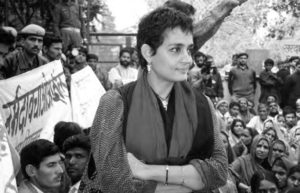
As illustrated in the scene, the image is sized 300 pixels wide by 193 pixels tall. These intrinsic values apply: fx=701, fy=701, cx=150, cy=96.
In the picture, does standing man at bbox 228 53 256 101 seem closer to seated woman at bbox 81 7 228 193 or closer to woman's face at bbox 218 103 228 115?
woman's face at bbox 218 103 228 115

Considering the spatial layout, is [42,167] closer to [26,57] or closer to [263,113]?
[26,57]

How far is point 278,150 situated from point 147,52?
593 cm

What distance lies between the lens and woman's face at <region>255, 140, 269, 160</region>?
8.30m

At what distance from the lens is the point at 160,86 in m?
2.98

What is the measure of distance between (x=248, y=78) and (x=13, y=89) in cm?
934

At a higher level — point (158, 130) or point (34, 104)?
point (158, 130)

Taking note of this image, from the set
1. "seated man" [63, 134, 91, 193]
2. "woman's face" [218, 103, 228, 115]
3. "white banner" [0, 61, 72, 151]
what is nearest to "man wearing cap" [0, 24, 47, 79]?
"white banner" [0, 61, 72, 151]

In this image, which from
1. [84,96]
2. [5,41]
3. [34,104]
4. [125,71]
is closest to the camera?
[34,104]

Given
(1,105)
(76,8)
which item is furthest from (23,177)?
(76,8)

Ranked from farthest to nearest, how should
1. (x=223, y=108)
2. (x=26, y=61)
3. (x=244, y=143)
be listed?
(x=223, y=108)
(x=244, y=143)
(x=26, y=61)

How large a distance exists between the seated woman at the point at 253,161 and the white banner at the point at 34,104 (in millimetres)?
2438

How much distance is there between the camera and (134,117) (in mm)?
2838

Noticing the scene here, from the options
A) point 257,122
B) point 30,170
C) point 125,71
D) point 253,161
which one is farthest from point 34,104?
point 257,122

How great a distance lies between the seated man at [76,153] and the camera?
17.2 feet
